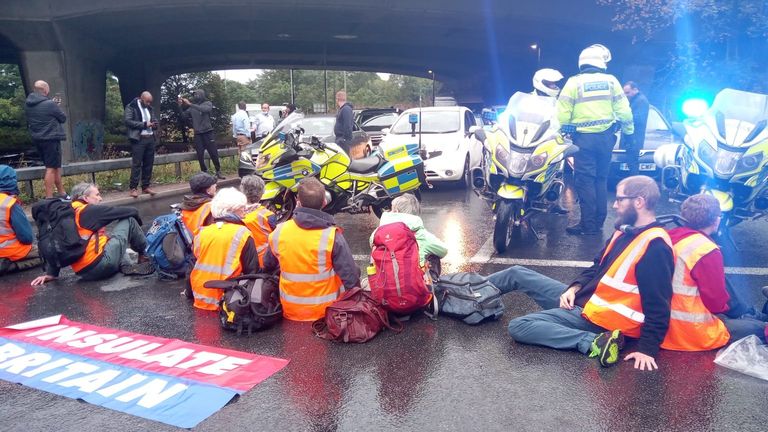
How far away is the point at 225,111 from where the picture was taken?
34000mm

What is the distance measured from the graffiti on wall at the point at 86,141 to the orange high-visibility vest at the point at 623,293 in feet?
66.2

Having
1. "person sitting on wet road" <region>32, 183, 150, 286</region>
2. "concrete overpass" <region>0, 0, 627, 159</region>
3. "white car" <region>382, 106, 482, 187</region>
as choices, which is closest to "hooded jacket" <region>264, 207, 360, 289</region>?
"person sitting on wet road" <region>32, 183, 150, 286</region>

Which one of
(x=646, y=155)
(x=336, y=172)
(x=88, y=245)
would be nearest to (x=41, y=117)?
(x=88, y=245)

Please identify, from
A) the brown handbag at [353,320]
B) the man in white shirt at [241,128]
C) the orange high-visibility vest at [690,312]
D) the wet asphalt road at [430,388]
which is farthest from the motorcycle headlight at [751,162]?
the man in white shirt at [241,128]

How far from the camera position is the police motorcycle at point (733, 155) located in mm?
6086

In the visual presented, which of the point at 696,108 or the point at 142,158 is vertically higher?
the point at 696,108

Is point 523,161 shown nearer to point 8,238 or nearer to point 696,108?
point 696,108

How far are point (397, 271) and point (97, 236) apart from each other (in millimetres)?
Answer: 3665

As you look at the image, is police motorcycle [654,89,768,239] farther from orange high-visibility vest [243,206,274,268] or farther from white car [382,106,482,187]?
white car [382,106,482,187]

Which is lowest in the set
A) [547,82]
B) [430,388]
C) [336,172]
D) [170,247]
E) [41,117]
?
[430,388]

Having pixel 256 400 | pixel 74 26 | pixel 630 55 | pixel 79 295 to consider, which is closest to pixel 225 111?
pixel 74 26

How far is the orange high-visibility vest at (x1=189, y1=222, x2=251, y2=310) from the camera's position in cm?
522

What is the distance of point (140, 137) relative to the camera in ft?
39.5

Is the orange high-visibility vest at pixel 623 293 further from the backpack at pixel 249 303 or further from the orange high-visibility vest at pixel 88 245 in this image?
the orange high-visibility vest at pixel 88 245
